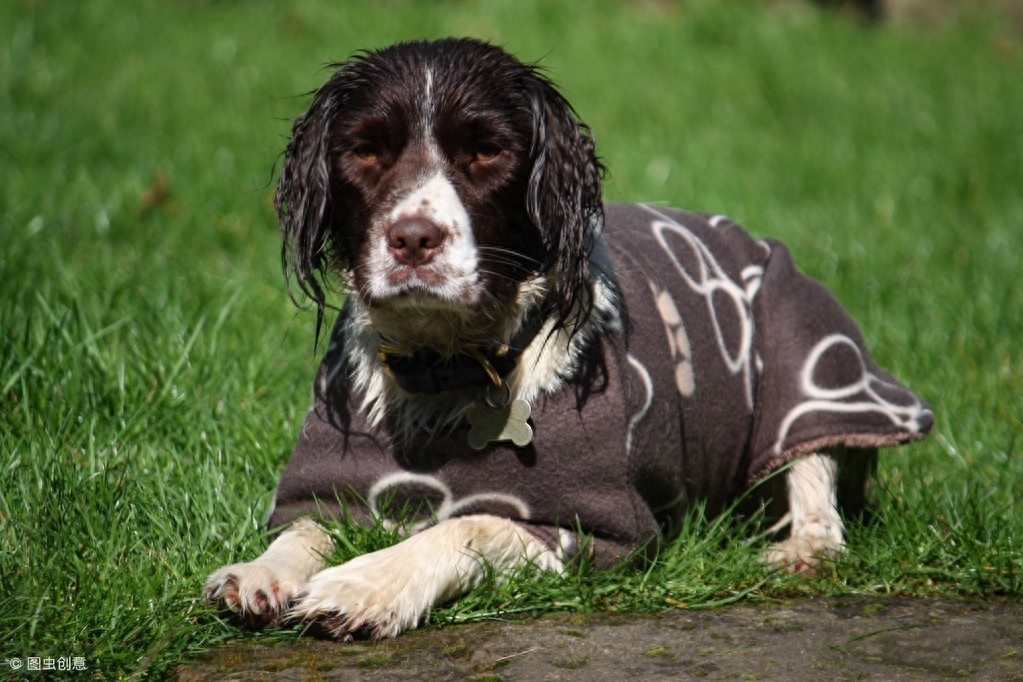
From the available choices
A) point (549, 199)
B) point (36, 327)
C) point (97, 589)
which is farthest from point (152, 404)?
point (549, 199)

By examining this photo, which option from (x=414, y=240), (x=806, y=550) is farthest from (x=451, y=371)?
(x=806, y=550)

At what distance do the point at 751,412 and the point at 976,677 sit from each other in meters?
1.13

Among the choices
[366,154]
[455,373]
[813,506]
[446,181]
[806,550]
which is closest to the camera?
[446,181]

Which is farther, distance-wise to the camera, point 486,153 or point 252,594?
point 486,153

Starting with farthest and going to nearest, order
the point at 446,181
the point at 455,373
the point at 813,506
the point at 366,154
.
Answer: the point at 813,506, the point at 455,373, the point at 366,154, the point at 446,181

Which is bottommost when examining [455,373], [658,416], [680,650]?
[680,650]

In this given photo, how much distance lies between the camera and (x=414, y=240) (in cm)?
256

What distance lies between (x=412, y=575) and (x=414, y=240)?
709 millimetres

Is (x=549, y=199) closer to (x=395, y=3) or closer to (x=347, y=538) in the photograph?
(x=347, y=538)

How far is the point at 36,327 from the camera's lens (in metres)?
3.71

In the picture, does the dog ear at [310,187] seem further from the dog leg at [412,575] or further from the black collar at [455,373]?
the dog leg at [412,575]

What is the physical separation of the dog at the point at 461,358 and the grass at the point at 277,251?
12 centimetres

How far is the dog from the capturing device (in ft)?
8.59

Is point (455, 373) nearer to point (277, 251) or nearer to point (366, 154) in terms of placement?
point (366, 154)
